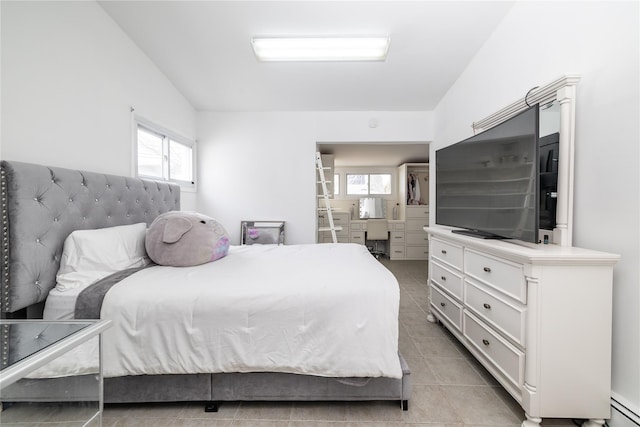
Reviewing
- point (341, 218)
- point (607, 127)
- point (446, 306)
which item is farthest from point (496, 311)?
point (341, 218)

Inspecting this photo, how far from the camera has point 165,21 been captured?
6.39ft

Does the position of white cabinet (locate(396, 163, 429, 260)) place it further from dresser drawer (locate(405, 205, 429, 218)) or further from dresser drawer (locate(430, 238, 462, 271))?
dresser drawer (locate(430, 238, 462, 271))

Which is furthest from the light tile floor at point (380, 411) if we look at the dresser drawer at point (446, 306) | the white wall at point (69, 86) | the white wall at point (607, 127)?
the white wall at point (69, 86)

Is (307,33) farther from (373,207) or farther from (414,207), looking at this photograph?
(373,207)

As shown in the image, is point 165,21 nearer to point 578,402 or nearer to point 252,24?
point 252,24

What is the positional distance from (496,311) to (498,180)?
769 mm

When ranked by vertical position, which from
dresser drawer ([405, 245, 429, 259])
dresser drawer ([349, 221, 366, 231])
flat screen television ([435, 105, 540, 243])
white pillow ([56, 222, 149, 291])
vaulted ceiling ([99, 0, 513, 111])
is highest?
Answer: vaulted ceiling ([99, 0, 513, 111])

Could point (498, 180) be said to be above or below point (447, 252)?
above

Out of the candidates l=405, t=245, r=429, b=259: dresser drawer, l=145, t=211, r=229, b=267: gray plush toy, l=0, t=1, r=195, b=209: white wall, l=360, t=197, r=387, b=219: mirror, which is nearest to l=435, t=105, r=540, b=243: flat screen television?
l=145, t=211, r=229, b=267: gray plush toy

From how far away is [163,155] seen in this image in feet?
9.44

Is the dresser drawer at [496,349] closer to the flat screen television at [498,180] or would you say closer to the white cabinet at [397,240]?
the flat screen television at [498,180]

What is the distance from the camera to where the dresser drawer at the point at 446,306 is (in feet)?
6.10

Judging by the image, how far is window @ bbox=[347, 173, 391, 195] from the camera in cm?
617

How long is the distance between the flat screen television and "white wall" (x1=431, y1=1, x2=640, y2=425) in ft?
0.97
